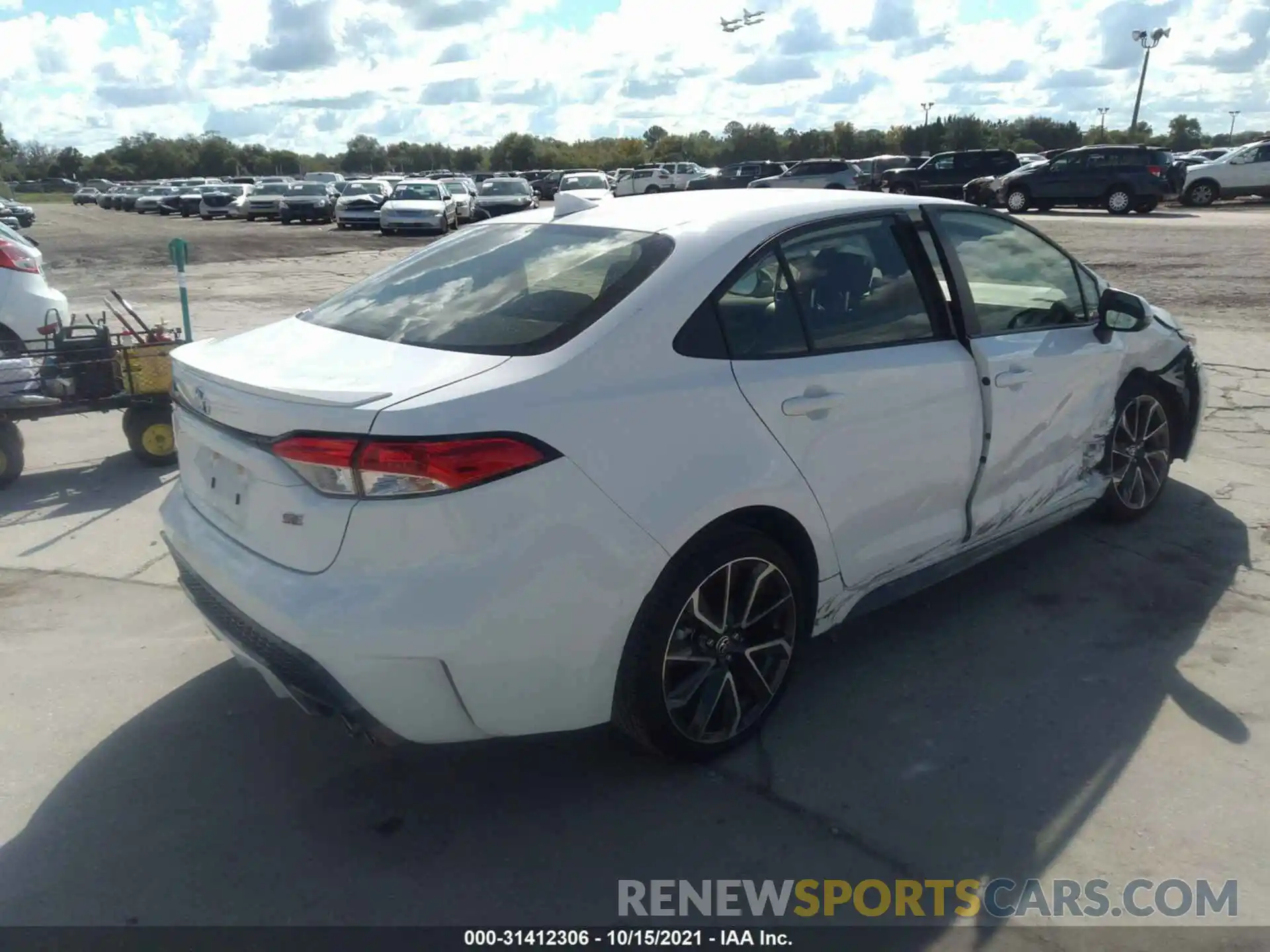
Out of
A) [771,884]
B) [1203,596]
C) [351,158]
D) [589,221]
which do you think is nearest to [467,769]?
[771,884]

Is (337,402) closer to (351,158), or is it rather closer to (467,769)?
(467,769)

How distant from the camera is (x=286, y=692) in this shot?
2975 millimetres

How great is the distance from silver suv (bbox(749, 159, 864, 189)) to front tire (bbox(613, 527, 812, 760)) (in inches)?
1144

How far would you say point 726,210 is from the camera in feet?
11.9

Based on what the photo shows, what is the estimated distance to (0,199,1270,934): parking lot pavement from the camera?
9.48 ft

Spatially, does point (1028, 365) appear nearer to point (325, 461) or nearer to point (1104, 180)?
point (325, 461)

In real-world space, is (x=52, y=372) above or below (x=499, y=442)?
below

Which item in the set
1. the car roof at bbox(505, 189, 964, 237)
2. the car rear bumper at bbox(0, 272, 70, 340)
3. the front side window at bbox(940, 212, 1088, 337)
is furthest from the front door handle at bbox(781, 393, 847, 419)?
the car rear bumper at bbox(0, 272, 70, 340)

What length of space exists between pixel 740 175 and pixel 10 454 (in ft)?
121

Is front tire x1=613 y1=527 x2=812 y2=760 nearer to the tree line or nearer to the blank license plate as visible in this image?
the blank license plate

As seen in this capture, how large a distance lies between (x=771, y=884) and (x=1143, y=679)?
1.84 m

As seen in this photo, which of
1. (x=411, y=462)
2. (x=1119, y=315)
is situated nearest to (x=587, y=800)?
(x=411, y=462)

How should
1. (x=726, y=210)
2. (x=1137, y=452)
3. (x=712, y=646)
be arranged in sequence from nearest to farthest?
(x=712, y=646) → (x=726, y=210) → (x=1137, y=452)

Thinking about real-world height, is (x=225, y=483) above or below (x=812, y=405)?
below
